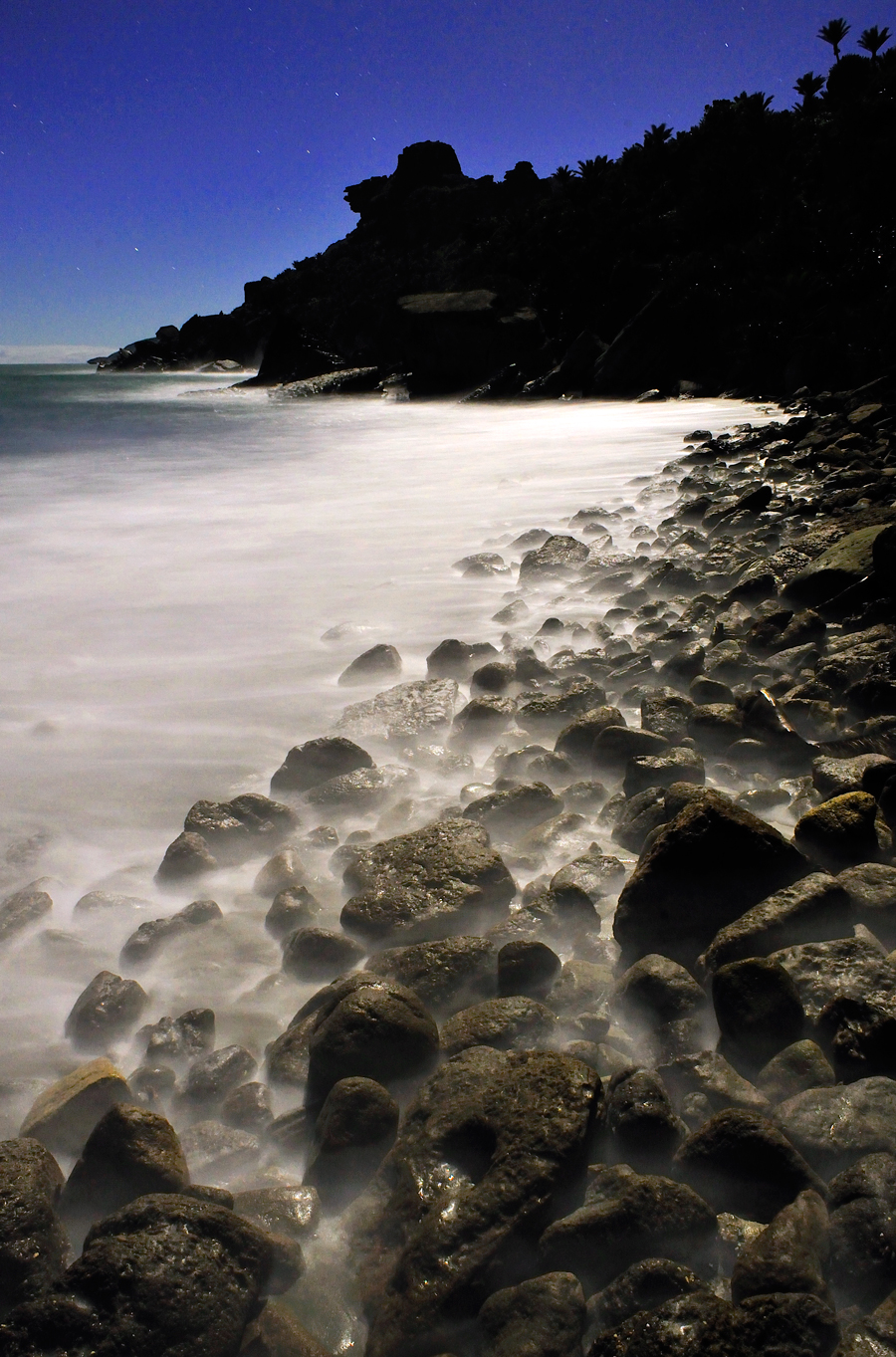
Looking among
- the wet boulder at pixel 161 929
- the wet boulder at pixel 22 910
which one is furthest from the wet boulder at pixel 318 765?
the wet boulder at pixel 22 910

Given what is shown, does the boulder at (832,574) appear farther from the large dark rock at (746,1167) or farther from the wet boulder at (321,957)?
the large dark rock at (746,1167)

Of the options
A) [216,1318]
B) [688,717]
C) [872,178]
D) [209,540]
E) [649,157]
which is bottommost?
[216,1318]

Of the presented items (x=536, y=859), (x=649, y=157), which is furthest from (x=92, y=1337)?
(x=649, y=157)

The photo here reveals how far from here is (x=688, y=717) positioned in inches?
119

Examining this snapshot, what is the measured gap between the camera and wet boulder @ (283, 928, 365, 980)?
2121 mm

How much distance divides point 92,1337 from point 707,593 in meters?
4.06

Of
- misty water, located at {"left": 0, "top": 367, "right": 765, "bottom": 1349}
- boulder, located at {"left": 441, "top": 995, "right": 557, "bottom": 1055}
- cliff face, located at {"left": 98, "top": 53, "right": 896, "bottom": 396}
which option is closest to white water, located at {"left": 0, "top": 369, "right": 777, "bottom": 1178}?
misty water, located at {"left": 0, "top": 367, "right": 765, "bottom": 1349}

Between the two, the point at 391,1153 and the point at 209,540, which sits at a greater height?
the point at 209,540

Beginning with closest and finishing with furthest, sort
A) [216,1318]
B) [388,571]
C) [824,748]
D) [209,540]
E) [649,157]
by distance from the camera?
[216,1318], [824,748], [388,571], [209,540], [649,157]

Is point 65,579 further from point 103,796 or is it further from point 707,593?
point 707,593

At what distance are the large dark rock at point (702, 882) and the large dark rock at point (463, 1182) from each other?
51 cm

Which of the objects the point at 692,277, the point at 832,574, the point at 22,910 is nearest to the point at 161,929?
the point at 22,910

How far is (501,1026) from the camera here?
1.82 meters

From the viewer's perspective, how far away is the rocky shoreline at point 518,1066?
4.27 feet
